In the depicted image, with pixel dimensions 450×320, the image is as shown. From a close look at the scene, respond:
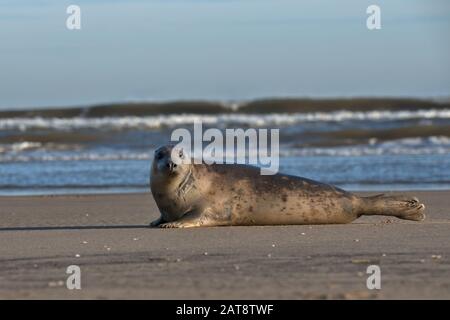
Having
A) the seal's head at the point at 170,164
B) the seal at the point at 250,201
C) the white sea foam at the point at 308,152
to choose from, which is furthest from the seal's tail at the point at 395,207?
the white sea foam at the point at 308,152

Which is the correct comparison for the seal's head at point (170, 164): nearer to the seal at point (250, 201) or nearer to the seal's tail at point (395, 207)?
the seal at point (250, 201)

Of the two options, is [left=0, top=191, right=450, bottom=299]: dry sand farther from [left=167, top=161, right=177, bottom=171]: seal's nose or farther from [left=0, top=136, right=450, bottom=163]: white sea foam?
[left=0, top=136, right=450, bottom=163]: white sea foam

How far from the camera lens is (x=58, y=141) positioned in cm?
2777

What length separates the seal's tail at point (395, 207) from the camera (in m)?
10.0

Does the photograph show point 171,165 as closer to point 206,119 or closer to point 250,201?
point 250,201

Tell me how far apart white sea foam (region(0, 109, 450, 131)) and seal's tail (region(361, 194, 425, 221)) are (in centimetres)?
2359

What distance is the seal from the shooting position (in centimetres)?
993

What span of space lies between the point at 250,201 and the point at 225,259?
253cm

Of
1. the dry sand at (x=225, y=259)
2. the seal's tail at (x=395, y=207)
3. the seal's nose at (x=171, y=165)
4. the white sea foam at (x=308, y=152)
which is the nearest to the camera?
the dry sand at (x=225, y=259)

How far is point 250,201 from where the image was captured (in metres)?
9.95

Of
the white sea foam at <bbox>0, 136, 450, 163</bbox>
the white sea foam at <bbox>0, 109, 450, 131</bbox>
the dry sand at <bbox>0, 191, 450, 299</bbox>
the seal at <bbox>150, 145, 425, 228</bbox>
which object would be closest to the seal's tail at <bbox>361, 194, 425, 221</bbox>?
the seal at <bbox>150, 145, 425, 228</bbox>

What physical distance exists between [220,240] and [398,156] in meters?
12.7
